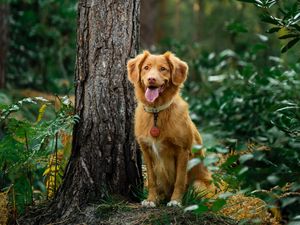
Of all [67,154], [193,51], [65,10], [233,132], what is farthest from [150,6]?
[67,154]

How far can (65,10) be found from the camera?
555 inches

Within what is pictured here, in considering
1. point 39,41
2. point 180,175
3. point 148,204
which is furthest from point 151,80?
point 39,41

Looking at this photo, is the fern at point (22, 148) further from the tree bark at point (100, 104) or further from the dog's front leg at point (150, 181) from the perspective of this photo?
the dog's front leg at point (150, 181)

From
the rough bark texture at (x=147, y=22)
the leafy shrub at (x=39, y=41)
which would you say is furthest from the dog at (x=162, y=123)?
the rough bark texture at (x=147, y=22)

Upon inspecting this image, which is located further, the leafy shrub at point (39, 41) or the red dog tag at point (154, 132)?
the leafy shrub at point (39, 41)

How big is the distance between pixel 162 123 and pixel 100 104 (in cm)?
65

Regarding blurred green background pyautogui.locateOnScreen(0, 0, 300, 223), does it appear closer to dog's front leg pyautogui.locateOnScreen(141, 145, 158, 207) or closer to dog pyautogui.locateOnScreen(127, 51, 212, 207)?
dog pyautogui.locateOnScreen(127, 51, 212, 207)

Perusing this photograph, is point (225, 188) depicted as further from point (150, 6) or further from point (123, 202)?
point (150, 6)

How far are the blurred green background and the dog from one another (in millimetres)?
369

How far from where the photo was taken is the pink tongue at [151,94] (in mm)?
5247

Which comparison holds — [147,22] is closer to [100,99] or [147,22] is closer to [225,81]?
[225,81]

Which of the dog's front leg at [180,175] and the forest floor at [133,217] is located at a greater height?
the dog's front leg at [180,175]

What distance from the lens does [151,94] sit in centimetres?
527

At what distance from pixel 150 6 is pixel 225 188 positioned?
1317 cm
